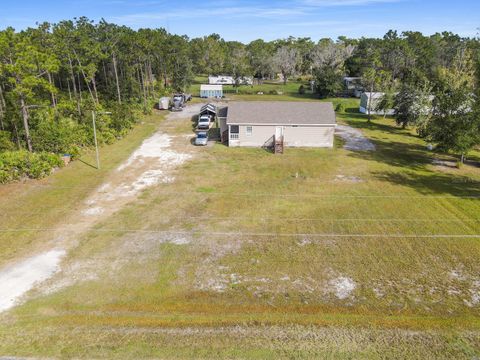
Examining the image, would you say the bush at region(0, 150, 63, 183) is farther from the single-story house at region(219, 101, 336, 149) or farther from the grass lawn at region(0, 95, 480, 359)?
the single-story house at region(219, 101, 336, 149)

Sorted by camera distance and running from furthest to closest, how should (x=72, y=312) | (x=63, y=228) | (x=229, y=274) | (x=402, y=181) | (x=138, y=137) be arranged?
1. (x=138, y=137)
2. (x=402, y=181)
3. (x=63, y=228)
4. (x=229, y=274)
5. (x=72, y=312)

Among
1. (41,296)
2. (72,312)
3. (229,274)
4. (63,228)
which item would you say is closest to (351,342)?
(229,274)

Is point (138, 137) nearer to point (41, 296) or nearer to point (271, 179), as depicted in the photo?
point (271, 179)

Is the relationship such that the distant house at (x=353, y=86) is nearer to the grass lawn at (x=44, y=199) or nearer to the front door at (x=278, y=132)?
the front door at (x=278, y=132)

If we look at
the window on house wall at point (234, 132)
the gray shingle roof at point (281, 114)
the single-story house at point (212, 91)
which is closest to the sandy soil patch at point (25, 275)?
the window on house wall at point (234, 132)

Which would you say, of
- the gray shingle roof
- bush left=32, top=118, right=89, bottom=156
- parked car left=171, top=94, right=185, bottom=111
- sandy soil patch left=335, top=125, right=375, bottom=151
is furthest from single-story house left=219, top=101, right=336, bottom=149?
parked car left=171, top=94, right=185, bottom=111

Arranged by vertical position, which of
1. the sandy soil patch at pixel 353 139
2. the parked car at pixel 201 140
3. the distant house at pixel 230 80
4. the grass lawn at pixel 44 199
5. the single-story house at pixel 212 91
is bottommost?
the grass lawn at pixel 44 199

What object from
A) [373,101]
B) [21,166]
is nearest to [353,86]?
[373,101]

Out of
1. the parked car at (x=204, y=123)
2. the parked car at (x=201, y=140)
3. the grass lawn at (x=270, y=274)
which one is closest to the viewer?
the grass lawn at (x=270, y=274)

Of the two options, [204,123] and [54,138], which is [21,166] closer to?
[54,138]
